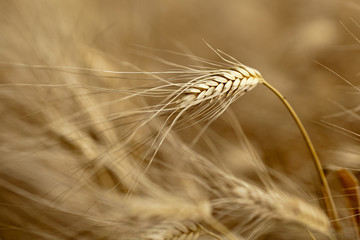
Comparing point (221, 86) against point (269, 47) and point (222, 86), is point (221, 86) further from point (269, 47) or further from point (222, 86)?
point (269, 47)

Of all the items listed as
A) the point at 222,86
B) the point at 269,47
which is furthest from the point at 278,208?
the point at 269,47

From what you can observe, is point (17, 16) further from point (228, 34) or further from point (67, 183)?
point (228, 34)

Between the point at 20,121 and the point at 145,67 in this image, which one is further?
the point at 145,67

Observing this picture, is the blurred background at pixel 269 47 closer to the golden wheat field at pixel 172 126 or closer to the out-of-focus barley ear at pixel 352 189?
the golden wheat field at pixel 172 126

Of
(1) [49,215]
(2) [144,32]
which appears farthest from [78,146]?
(2) [144,32]

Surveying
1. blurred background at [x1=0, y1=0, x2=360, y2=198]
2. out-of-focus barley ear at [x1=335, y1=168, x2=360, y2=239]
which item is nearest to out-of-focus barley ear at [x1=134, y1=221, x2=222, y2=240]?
out-of-focus barley ear at [x1=335, y1=168, x2=360, y2=239]

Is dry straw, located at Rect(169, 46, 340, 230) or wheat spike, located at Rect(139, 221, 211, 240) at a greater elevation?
dry straw, located at Rect(169, 46, 340, 230)

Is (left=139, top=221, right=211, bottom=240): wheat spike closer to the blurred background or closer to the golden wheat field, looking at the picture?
the golden wheat field

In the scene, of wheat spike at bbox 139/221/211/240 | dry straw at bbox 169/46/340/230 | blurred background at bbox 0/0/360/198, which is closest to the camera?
dry straw at bbox 169/46/340/230

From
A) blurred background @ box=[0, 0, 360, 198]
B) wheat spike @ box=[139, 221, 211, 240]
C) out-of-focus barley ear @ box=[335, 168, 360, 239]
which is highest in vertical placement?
blurred background @ box=[0, 0, 360, 198]
